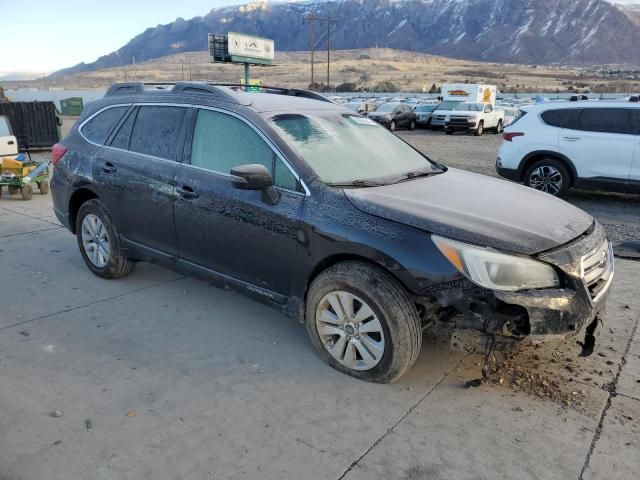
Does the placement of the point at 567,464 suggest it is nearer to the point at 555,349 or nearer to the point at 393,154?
the point at 555,349

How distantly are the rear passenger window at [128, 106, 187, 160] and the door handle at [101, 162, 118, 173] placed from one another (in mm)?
222

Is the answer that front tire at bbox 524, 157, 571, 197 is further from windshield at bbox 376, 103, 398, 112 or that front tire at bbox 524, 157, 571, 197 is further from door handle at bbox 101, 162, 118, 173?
windshield at bbox 376, 103, 398, 112

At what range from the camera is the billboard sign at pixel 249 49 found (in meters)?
43.8

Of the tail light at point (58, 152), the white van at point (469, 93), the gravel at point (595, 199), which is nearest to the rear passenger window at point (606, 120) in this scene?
the gravel at point (595, 199)

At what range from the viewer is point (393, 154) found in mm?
4402

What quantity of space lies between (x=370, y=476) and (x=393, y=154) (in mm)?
2524

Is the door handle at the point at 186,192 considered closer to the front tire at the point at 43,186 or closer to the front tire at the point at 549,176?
the front tire at the point at 43,186

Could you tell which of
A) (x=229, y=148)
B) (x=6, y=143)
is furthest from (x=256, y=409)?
(x=6, y=143)

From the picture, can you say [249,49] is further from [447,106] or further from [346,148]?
[346,148]

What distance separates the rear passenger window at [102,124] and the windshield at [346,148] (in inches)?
72.9

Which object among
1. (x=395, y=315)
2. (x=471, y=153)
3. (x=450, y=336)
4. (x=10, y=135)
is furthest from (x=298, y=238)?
(x=471, y=153)

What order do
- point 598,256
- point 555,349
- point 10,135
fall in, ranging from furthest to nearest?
point 10,135, point 555,349, point 598,256

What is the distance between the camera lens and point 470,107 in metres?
27.0

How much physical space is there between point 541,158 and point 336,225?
295 inches
